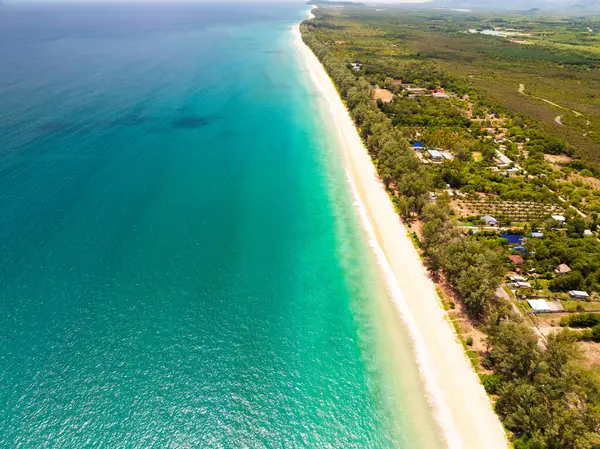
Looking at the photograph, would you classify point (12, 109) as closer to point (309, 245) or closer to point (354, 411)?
point (309, 245)

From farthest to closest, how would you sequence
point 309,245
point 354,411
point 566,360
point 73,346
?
point 309,245 → point 73,346 → point 354,411 → point 566,360

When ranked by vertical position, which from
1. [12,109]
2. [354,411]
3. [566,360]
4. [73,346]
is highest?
[12,109]

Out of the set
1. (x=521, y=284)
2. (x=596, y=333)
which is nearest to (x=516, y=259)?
(x=521, y=284)

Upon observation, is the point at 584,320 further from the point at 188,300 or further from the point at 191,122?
the point at 191,122

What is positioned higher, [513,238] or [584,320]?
[513,238]

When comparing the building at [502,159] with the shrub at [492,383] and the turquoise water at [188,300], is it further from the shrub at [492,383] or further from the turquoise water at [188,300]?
the shrub at [492,383]

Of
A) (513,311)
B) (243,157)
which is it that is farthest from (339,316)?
(243,157)

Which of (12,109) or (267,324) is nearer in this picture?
(267,324)
